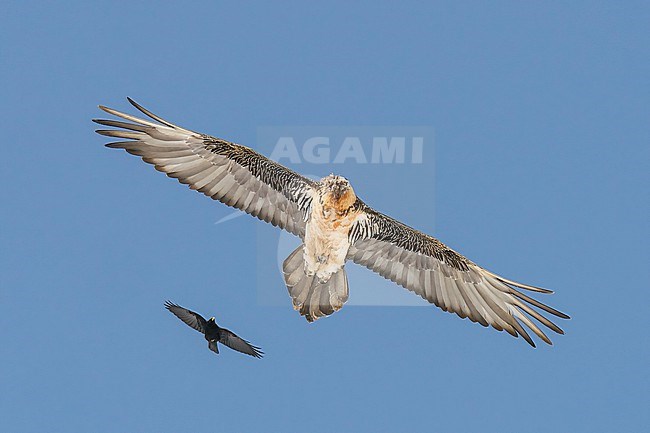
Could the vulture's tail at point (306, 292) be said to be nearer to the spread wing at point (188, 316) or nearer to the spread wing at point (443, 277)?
the spread wing at point (443, 277)

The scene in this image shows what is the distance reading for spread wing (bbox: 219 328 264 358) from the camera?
1342 centimetres

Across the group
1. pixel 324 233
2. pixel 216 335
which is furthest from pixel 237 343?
pixel 324 233

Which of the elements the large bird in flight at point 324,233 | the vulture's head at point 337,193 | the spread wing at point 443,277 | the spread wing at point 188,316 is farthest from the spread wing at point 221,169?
the spread wing at point 188,316

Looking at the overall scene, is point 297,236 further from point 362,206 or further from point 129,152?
point 129,152

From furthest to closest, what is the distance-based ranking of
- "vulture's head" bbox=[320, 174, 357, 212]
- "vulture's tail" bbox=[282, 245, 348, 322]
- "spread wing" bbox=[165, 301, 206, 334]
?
Result: 1. "spread wing" bbox=[165, 301, 206, 334]
2. "vulture's tail" bbox=[282, 245, 348, 322]
3. "vulture's head" bbox=[320, 174, 357, 212]

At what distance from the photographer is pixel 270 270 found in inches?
525

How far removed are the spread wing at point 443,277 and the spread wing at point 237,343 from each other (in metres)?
1.73

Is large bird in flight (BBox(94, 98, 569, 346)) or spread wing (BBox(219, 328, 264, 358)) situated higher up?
large bird in flight (BBox(94, 98, 569, 346))

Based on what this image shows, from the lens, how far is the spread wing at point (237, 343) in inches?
528

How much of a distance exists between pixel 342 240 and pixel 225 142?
1837 mm

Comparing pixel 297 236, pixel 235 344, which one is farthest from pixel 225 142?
pixel 235 344

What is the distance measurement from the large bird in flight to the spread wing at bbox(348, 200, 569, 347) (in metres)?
0.01

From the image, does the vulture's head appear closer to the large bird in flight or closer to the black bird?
the large bird in flight

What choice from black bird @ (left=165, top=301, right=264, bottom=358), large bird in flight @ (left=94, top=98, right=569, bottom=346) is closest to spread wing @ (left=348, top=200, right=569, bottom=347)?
large bird in flight @ (left=94, top=98, right=569, bottom=346)
